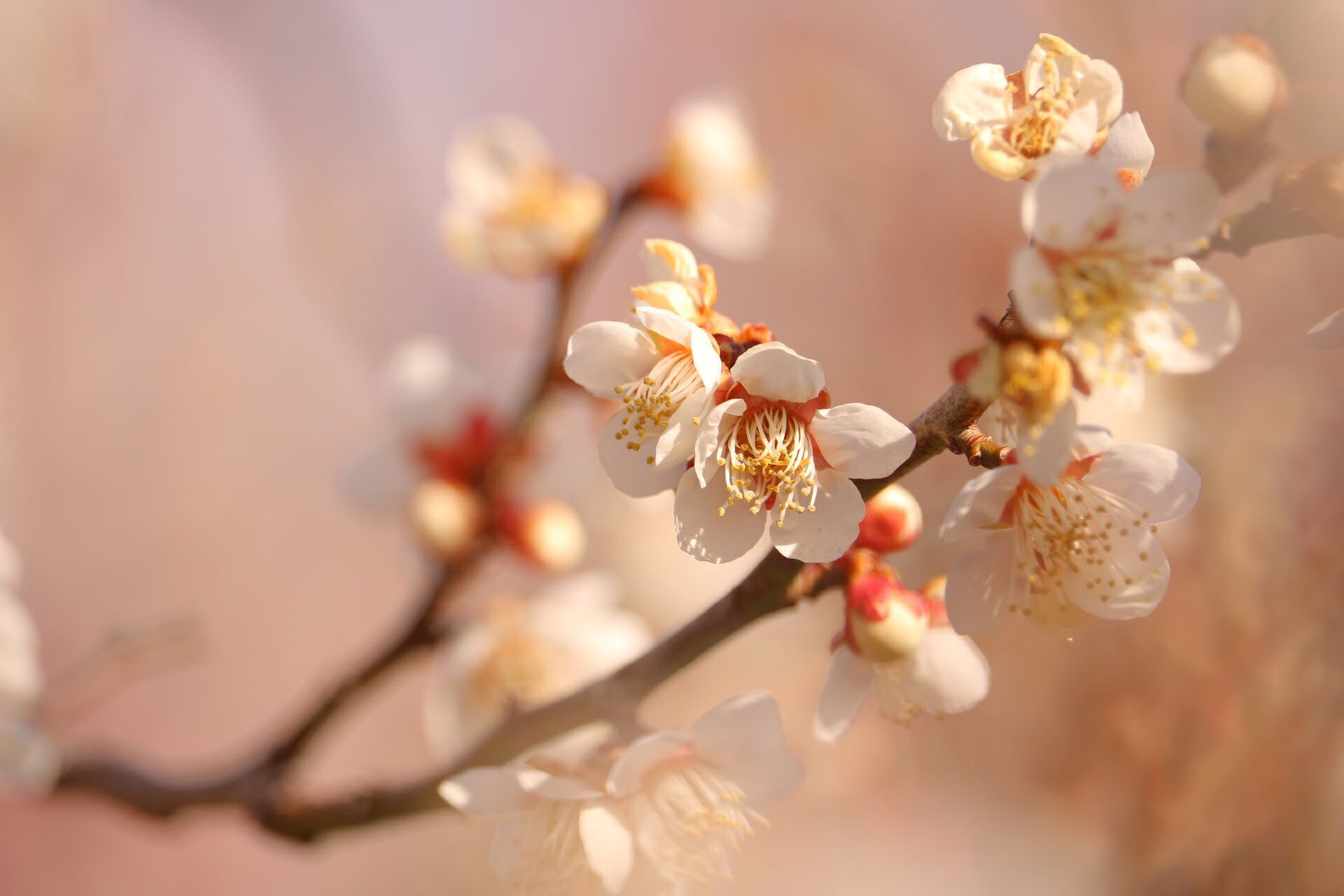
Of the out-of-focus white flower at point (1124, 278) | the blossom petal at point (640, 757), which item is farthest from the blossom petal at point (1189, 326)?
the blossom petal at point (640, 757)

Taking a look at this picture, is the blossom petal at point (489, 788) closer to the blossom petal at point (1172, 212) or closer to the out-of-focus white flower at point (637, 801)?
the out-of-focus white flower at point (637, 801)

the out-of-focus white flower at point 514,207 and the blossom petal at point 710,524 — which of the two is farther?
the out-of-focus white flower at point 514,207

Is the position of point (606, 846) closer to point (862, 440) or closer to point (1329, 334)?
point (862, 440)

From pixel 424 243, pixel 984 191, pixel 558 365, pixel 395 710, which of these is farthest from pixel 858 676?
pixel 424 243

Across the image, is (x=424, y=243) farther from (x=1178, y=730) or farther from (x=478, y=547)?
(x=1178, y=730)

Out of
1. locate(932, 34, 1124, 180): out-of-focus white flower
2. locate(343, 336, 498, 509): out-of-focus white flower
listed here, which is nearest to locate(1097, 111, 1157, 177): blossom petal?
locate(932, 34, 1124, 180): out-of-focus white flower

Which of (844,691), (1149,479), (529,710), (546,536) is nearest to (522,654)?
(546,536)
